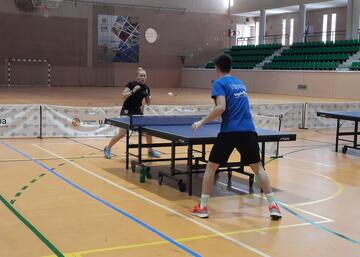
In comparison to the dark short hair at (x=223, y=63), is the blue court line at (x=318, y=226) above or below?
below

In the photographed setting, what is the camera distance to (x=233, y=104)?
5.32 m

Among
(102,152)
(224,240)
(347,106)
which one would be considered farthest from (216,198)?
(347,106)

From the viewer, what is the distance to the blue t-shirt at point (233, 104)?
529 cm

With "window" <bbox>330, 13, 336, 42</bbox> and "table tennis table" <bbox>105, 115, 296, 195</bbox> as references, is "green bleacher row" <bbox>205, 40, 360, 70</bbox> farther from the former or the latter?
"table tennis table" <bbox>105, 115, 296, 195</bbox>

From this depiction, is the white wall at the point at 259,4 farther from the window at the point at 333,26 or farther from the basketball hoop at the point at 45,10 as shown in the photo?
the basketball hoop at the point at 45,10

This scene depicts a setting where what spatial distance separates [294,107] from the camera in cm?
1435

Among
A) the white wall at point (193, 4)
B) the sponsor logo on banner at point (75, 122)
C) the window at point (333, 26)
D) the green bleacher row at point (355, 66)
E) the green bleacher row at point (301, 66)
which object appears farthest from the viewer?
the white wall at point (193, 4)

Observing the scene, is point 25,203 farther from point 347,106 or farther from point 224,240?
point 347,106

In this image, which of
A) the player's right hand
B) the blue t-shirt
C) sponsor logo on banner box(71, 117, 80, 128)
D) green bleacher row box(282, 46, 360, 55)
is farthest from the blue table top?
green bleacher row box(282, 46, 360, 55)

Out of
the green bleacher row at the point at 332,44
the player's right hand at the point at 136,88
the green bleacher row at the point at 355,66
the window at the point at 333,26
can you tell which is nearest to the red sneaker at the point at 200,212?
the player's right hand at the point at 136,88

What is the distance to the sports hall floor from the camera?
176 inches

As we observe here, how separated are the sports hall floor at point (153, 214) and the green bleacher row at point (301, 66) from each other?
1672 cm

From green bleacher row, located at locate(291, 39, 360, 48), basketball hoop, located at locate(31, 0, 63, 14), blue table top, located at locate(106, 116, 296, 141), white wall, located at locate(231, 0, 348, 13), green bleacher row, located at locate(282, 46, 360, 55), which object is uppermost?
white wall, located at locate(231, 0, 348, 13)

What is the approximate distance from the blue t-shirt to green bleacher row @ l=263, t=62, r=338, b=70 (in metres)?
20.1
